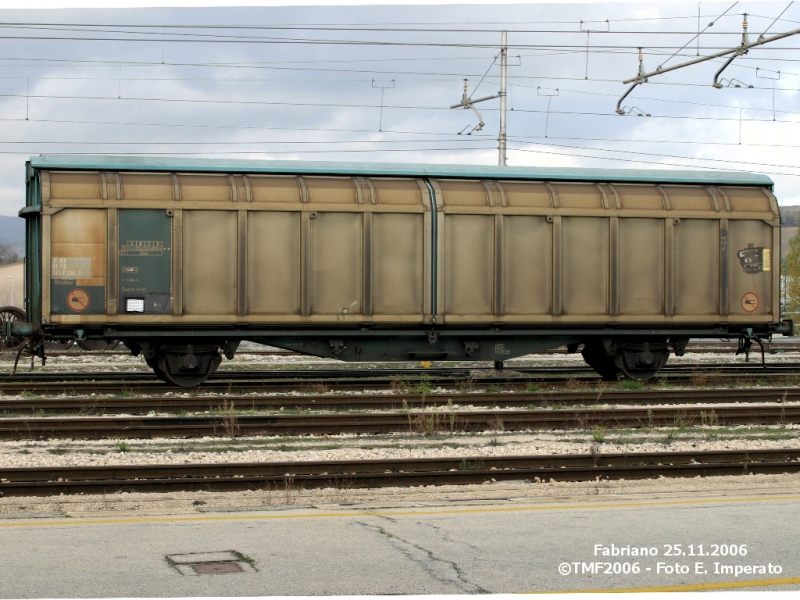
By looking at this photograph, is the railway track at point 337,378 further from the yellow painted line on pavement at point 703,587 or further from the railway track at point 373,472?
the yellow painted line on pavement at point 703,587

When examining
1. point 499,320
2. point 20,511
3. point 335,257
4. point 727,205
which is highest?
point 727,205

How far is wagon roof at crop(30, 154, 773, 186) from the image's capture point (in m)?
14.6

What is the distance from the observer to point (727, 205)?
16500 mm

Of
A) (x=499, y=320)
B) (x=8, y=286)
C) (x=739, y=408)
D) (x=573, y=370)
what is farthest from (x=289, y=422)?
(x=8, y=286)

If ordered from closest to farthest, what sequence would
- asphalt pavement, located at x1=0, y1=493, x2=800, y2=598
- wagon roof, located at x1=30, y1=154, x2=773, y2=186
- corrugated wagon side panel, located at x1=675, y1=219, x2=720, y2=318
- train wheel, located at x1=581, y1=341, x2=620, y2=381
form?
asphalt pavement, located at x1=0, y1=493, x2=800, y2=598 < wagon roof, located at x1=30, y1=154, x2=773, y2=186 < corrugated wagon side panel, located at x1=675, y1=219, x2=720, y2=318 < train wheel, located at x1=581, y1=341, x2=620, y2=381

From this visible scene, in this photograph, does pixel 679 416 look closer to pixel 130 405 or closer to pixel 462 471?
pixel 462 471

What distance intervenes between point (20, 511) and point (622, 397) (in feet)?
30.7

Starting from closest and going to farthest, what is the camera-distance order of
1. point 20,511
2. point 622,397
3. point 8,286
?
point 20,511, point 622,397, point 8,286

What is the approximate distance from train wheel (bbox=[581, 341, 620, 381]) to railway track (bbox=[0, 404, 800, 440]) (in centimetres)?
379

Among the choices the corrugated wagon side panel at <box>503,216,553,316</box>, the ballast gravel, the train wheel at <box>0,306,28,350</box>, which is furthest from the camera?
the train wheel at <box>0,306,28,350</box>

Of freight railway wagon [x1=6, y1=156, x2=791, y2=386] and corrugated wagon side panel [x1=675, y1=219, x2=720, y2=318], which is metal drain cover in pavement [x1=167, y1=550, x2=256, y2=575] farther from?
corrugated wagon side panel [x1=675, y1=219, x2=720, y2=318]

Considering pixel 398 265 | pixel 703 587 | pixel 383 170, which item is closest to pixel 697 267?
pixel 398 265

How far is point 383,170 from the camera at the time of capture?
15.4m

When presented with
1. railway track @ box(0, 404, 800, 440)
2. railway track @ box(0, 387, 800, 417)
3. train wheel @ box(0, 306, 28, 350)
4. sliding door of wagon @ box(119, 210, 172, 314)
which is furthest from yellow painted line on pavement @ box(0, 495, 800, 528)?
train wheel @ box(0, 306, 28, 350)
